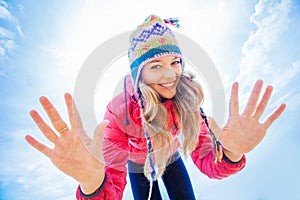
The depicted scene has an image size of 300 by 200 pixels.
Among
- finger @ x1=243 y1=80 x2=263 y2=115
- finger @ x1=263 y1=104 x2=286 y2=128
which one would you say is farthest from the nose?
finger @ x1=263 y1=104 x2=286 y2=128

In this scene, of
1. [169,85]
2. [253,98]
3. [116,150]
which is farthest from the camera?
[169,85]

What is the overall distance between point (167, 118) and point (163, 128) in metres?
0.08

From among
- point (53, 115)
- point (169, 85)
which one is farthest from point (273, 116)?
point (53, 115)

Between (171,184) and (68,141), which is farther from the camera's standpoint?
(171,184)

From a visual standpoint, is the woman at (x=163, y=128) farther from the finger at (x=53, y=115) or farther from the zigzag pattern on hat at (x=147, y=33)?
the finger at (x=53, y=115)

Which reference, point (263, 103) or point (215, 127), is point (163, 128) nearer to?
point (215, 127)

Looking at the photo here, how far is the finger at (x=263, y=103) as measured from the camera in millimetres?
1487

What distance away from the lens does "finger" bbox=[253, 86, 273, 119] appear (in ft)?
4.88

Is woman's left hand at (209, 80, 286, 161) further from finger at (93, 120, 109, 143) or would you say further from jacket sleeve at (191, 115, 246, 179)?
finger at (93, 120, 109, 143)

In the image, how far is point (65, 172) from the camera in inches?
48.1

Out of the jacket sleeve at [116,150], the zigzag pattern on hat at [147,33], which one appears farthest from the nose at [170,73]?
the jacket sleeve at [116,150]

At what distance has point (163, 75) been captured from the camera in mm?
1841

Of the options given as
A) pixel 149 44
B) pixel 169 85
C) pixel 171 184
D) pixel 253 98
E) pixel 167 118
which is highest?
pixel 149 44

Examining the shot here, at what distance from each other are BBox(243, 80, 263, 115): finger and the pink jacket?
1.30 ft
